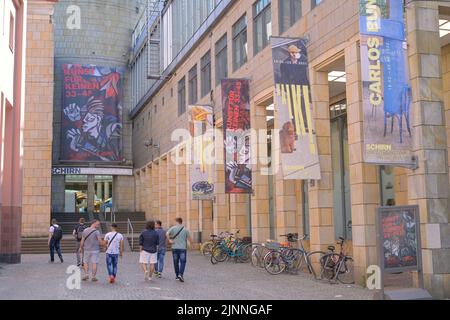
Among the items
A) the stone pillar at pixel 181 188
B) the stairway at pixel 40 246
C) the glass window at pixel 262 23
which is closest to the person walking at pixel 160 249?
the glass window at pixel 262 23

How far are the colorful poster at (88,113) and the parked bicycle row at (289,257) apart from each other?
25.5m

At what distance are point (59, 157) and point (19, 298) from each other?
113ft

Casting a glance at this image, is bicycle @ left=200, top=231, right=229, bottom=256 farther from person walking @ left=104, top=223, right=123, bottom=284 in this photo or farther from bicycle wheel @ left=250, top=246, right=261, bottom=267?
person walking @ left=104, top=223, right=123, bottom=284

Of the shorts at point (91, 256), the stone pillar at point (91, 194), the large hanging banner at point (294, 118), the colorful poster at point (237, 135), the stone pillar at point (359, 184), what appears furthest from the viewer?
the stone pillar at point (91, 194)

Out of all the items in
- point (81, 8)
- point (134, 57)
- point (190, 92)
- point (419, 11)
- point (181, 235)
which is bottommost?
point (181, 235)

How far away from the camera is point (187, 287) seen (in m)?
13.8

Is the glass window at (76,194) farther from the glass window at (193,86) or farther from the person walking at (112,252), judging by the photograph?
the person walking at (112,252)

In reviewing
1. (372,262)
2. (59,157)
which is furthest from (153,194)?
(372,262)

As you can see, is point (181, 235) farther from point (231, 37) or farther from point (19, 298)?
point (231, 37)

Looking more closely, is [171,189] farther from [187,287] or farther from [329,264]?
[187,287]

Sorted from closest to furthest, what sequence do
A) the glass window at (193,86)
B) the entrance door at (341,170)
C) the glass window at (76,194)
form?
the entrance door at (341,170)
the glass window at (193,86)
the glass window at (76,194)

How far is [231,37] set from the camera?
24844 mm

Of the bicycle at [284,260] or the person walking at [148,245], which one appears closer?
the person walking at [148,245]

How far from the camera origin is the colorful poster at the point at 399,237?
10922mm
